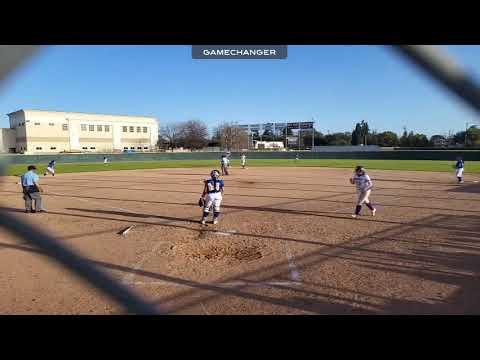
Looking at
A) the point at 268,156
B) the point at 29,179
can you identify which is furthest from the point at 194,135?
the point at 29,179

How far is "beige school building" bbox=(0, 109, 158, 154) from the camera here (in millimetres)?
48688

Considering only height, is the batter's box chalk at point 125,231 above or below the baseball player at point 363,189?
below

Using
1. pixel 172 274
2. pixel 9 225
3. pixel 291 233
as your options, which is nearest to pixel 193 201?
pixel 291 233

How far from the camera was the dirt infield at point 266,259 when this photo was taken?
489cm

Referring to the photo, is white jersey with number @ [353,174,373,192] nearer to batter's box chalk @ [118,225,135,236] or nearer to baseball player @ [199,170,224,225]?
baseball player @ [199,170,224,225]

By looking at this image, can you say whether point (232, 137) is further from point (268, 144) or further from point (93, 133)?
point (93, 133)

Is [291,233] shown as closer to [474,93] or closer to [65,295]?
[65,295]

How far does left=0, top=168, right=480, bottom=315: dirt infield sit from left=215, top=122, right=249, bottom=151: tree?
73.2 meters

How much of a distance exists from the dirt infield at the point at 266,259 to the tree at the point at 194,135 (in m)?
72.8

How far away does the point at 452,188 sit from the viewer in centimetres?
1806

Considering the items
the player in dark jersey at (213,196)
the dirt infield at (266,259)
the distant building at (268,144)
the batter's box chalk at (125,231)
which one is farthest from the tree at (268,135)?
the batter's box chalk at (125,231)

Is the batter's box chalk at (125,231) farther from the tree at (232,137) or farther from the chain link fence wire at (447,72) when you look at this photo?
the tree at (232,137)

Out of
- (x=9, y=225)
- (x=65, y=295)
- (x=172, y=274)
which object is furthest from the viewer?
(x=172, y=274)
